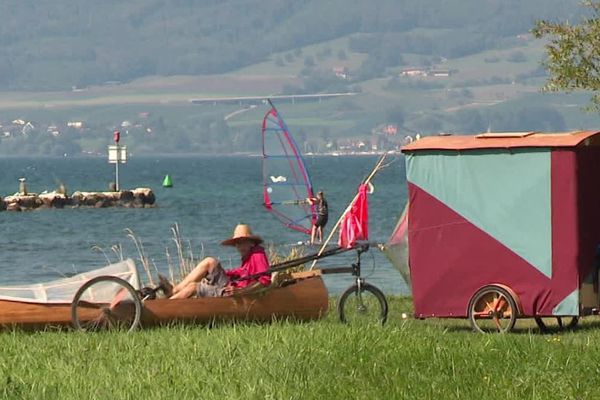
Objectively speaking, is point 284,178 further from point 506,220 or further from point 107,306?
point 107,306

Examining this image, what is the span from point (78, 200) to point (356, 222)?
56.8 m

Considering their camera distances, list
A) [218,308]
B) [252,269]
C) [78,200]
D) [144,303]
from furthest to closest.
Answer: [78,200] → [252,269] → [218,308] → [144,303]

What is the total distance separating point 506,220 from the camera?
15312 millimetres

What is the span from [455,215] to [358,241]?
1.63m

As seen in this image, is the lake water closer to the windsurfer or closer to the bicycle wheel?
the windsurfer

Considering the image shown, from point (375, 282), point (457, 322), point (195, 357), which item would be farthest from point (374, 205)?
point (195, 357)

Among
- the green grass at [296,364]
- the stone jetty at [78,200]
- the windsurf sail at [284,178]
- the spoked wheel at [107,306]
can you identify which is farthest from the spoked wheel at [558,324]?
the stone jetty at [78,200]

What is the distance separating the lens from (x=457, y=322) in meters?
17.2

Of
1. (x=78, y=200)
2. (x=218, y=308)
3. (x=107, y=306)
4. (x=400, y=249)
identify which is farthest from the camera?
(x=78, y=200)

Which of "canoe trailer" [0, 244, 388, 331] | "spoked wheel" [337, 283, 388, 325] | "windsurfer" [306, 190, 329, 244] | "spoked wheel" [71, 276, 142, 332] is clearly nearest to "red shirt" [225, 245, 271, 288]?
"canoe trailer" [0, 244, 388, 331]

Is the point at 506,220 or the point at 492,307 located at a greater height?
the point at 506,220

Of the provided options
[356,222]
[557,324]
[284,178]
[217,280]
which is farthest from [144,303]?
[284,178]

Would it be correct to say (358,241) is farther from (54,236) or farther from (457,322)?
(54,236)

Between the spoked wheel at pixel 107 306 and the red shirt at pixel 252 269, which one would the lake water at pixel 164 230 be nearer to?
the red shirt at pixel 252 269
